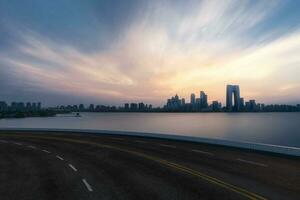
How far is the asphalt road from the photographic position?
1070 cm

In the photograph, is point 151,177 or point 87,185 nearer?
point 87,185

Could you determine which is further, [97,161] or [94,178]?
[97,161]

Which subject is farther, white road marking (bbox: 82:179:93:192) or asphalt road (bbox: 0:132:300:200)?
white road marking (bbox: 82:179:93:192)

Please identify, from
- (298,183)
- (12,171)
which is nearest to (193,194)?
(298,183)

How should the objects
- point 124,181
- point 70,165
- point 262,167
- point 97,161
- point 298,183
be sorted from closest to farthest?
point 298,183 → point 124,181 → point 262,167 → point 70,165 → point 97,161

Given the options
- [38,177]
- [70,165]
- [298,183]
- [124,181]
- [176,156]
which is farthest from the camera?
[176,156]

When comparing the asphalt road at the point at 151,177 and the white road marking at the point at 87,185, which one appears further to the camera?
the white road marking at the point at 87,185

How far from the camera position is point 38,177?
14102mm

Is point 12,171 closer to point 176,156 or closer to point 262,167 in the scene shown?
point 176,156

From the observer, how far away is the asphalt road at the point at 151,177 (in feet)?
35.1

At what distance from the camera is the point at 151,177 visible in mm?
13469

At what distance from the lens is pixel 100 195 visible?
34.8ft

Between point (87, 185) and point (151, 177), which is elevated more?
point (151, 177)

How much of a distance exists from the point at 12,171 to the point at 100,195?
26.2ft
